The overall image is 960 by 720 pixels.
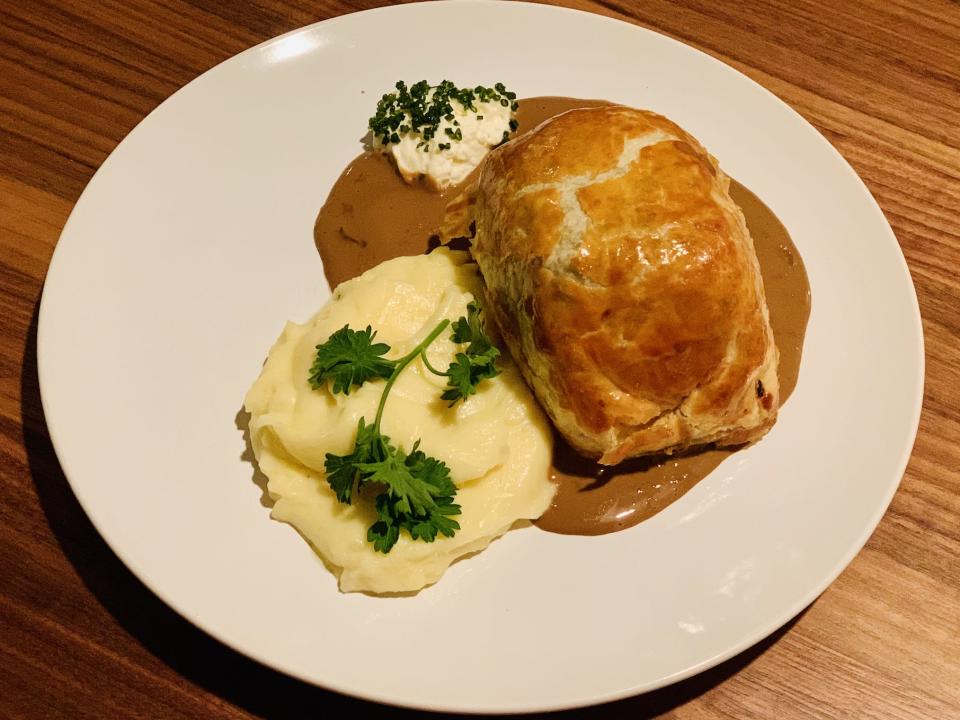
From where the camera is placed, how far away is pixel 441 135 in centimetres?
362

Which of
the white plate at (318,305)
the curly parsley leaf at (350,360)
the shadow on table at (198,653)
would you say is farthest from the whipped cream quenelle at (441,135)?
the shadow on table at (198,653)

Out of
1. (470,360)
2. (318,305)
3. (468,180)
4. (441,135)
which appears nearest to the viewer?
(470,360)

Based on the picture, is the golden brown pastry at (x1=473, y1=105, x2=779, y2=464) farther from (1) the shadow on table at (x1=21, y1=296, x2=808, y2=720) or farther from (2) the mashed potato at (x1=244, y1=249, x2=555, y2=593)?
(1) the shadow on table at (x1=21, y1=296, x2=808, y2=720)

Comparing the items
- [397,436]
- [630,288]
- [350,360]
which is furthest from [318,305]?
[630,288]

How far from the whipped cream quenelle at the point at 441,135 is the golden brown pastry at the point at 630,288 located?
719 millimetres

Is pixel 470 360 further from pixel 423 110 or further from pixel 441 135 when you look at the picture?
pixel 423 110

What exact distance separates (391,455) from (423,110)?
183 cm

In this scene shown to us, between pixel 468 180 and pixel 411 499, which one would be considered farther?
pixel 468 180

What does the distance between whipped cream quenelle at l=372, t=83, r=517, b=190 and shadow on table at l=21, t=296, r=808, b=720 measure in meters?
2.12

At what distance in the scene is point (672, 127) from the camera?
119 inches

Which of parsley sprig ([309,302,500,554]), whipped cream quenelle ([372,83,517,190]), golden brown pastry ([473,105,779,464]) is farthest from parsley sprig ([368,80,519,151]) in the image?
parsley sprig ([309,302,500,554])

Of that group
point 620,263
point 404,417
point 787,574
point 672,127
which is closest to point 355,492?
point 404,417

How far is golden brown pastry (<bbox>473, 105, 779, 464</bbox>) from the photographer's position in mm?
2686

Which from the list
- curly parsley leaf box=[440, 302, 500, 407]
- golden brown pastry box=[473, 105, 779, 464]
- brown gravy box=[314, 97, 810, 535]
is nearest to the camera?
golden brown pastry box=[473, 105, 779, 464]
